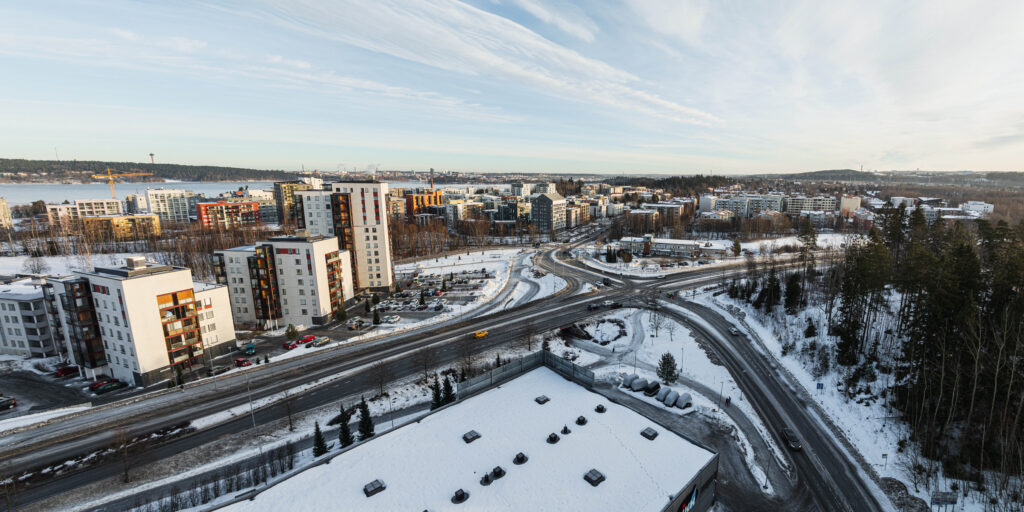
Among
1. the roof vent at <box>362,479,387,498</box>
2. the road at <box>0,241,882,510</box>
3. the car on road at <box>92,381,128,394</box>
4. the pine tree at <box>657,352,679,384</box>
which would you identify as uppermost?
the roof vent at <box>362,479,387,498</box>

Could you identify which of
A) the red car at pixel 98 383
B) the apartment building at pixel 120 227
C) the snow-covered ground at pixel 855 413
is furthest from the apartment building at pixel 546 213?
the apartment building at pixel 120 227

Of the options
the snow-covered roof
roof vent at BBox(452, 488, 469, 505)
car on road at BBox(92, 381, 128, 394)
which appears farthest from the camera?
car on road at BBox(92, 381, 128, 394)

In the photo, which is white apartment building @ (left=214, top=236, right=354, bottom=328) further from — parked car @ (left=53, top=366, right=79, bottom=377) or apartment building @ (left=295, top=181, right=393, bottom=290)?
parked car @ (left=53, top=366, right=79, bottom=377)

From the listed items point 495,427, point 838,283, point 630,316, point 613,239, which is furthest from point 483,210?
point 495,427

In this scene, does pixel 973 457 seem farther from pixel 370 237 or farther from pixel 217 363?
pixel 370 237

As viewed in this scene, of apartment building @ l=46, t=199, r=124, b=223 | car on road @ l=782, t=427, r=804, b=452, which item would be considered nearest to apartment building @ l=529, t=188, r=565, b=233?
car on road @ l=782, t=427, r=804, b=452

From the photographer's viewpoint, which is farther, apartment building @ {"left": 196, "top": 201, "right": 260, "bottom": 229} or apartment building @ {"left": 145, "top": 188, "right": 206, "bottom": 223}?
apartment building @ {"left": 145, "top": 188, "right": 206, "bottom": 223}
